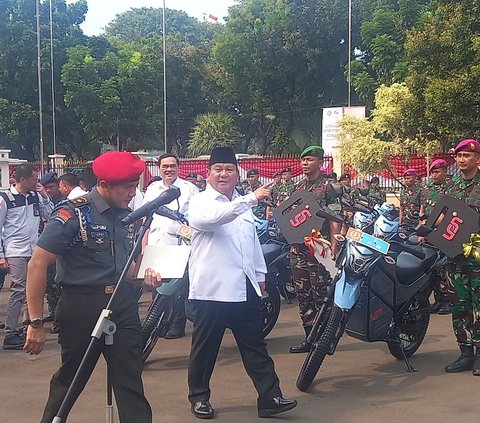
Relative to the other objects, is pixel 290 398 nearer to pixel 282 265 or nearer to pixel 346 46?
pixel 282 265

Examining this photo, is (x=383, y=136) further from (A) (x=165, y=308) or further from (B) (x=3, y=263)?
(A) (x=165, y=308)

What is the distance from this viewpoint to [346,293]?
5.09 metres

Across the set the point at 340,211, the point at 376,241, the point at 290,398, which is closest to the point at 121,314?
the point at 290,398

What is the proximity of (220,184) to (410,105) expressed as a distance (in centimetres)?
1587

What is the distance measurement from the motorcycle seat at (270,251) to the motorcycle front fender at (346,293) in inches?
69.3

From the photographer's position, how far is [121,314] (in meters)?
3.52

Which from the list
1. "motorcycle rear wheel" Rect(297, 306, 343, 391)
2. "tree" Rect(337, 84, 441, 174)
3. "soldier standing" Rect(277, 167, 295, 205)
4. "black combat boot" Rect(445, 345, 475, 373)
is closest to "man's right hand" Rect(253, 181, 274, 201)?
"motorcycle rear wheel" Rect(297, 306, 343, 391)

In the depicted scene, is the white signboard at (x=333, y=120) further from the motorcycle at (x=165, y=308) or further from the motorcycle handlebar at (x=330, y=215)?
A: the motorcycle handlebar at (x=330, y=215)

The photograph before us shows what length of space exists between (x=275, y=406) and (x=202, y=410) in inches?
19.0

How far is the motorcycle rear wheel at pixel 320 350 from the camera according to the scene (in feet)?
16.3

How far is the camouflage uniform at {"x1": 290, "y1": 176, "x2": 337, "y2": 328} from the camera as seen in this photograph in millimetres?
6098

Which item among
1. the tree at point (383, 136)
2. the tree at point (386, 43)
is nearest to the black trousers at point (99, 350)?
the tree at point (383, 136)

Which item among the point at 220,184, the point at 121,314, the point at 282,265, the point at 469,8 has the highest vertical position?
the point at 469,8

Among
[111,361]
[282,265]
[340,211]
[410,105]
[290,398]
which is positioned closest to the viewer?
[111,361]
